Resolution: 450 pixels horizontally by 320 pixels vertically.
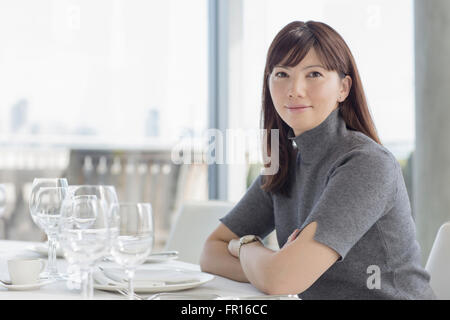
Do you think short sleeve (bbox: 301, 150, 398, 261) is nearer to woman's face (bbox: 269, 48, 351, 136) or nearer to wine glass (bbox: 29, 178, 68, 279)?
woman's face (bbox: 269, 48, 351, 136)

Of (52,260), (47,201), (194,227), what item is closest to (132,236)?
(47,201)

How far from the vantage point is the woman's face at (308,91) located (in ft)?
5.08

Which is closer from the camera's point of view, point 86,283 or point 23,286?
point 86,283

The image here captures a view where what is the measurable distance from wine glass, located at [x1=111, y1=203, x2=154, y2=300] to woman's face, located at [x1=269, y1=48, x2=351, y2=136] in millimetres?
681

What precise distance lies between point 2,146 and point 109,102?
0.70 m

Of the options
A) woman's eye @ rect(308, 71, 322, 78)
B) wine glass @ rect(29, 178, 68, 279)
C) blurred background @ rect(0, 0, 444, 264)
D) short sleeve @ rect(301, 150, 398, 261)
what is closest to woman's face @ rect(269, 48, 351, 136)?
woman's eye @ rect(308, 71, 322, 78)

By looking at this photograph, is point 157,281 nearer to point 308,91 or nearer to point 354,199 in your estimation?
point 354,199

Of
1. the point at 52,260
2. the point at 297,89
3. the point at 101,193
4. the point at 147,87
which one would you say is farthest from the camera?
the point at 147,87

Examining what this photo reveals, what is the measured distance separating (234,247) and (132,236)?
648 mm

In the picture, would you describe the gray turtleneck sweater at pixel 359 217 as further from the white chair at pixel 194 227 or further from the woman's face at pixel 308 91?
the white chair at pixel 194 227

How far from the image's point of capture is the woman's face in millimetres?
1549

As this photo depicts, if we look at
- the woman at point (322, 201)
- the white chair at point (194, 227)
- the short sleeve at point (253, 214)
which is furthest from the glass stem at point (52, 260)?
the white chair at point (194, 227)

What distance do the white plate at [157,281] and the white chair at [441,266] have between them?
587mm

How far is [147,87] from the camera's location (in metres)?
3.89
